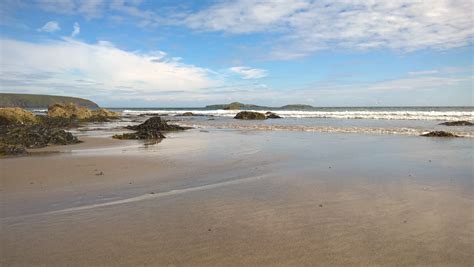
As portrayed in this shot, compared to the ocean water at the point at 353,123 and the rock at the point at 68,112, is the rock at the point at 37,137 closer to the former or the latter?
the ocean water at the point at 353,123

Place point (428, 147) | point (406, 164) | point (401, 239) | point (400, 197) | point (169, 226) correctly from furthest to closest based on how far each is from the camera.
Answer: point (428, 147) → point (406, 164) → point (400, 197) → point (169, 226) → point (401, 239)

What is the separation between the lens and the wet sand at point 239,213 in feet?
11.9

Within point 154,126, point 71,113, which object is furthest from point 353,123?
point 71,113

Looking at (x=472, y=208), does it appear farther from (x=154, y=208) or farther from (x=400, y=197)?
(x=154, y=208)

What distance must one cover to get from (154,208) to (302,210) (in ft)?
7.00

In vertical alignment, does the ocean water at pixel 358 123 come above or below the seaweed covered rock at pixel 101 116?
below

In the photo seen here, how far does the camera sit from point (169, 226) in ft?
14.5

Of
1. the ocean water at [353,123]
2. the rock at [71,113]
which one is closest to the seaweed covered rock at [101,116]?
the rock at [71,113]

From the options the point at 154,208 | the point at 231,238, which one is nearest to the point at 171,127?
the point at 154,208

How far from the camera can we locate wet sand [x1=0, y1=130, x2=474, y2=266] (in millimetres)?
3613

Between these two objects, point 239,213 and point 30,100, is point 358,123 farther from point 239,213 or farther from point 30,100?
point 30,100

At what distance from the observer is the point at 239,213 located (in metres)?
4.95

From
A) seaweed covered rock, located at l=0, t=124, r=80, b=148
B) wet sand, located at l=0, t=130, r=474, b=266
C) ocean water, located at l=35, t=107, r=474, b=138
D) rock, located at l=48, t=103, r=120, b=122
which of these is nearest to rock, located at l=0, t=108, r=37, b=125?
ocean water, located at l=35, t=107, r=474, b=138

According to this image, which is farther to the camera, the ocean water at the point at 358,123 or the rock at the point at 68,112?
the rock at the point at 68,112
